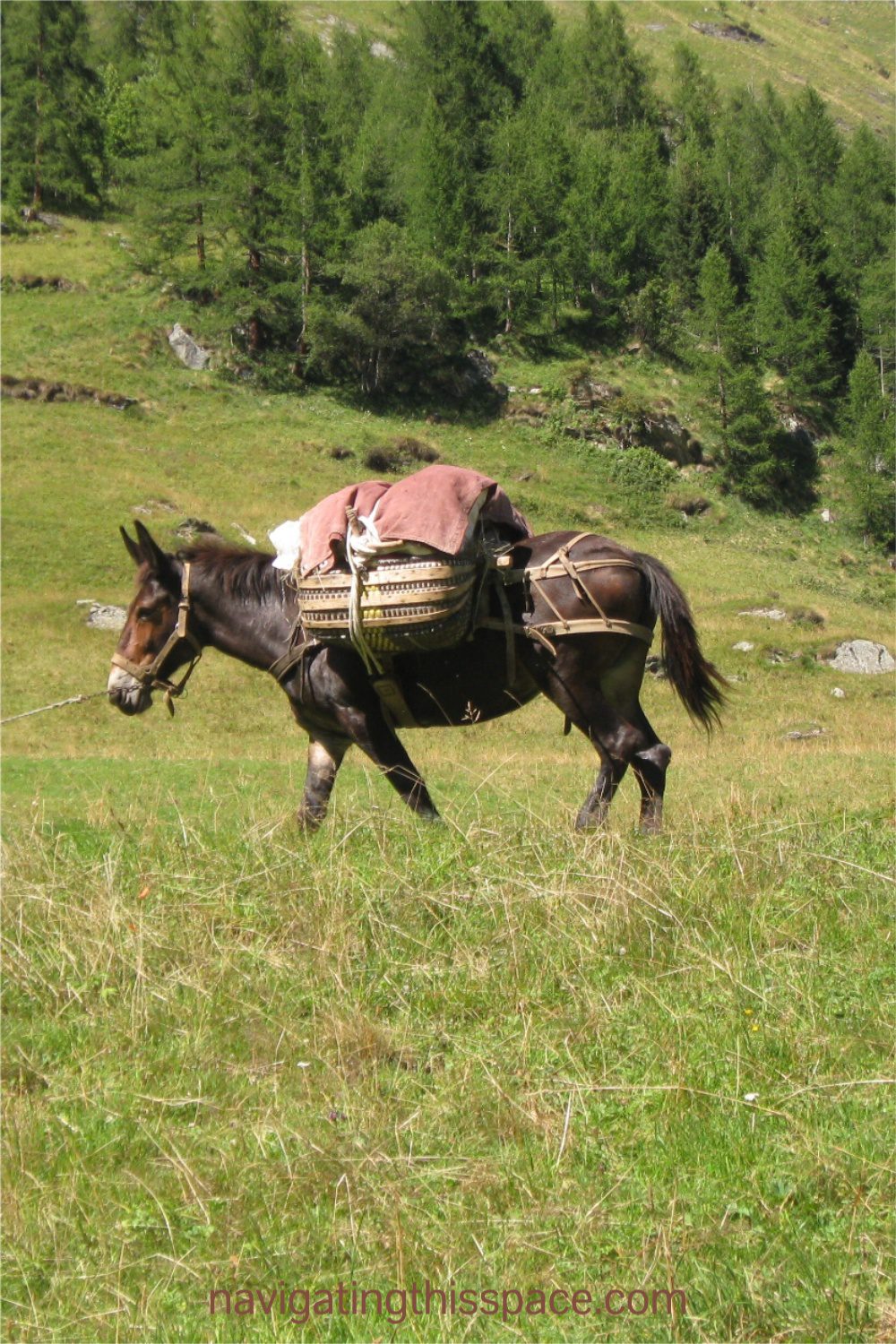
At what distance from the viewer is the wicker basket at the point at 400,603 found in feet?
26.4

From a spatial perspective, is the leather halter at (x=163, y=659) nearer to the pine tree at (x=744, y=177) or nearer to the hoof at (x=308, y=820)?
the hoof at (x=308, y=820)

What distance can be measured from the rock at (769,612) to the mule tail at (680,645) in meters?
32.1

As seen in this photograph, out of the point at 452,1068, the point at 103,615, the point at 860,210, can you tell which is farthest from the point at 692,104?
the point at 452,1068

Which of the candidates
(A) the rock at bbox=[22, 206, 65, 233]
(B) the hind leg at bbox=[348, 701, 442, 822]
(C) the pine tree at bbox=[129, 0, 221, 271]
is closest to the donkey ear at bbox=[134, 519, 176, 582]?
(B) the hind leg at bbox=[348, 701, 442, 822]

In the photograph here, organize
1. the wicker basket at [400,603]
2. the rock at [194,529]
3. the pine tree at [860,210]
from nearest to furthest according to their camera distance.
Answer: the wicker basket at [400,603] < the rock at [194,529] < the pine tree at [860,210]

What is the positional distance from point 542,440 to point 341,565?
203 feet

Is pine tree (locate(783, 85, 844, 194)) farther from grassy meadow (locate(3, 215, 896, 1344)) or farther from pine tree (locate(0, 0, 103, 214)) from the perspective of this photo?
grassy meadow (locate(3, 215, 896, 1344))

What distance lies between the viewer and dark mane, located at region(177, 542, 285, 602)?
9.45 meters

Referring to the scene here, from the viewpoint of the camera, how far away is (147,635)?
373 inches

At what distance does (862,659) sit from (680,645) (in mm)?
27600

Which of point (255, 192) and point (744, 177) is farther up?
point (744, 177)

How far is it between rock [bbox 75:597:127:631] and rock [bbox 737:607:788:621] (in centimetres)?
1962

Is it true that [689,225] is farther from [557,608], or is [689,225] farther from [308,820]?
[308,820]

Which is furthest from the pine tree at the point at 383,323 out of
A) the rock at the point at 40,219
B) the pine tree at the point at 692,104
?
the pine tree at the point at 692,104
